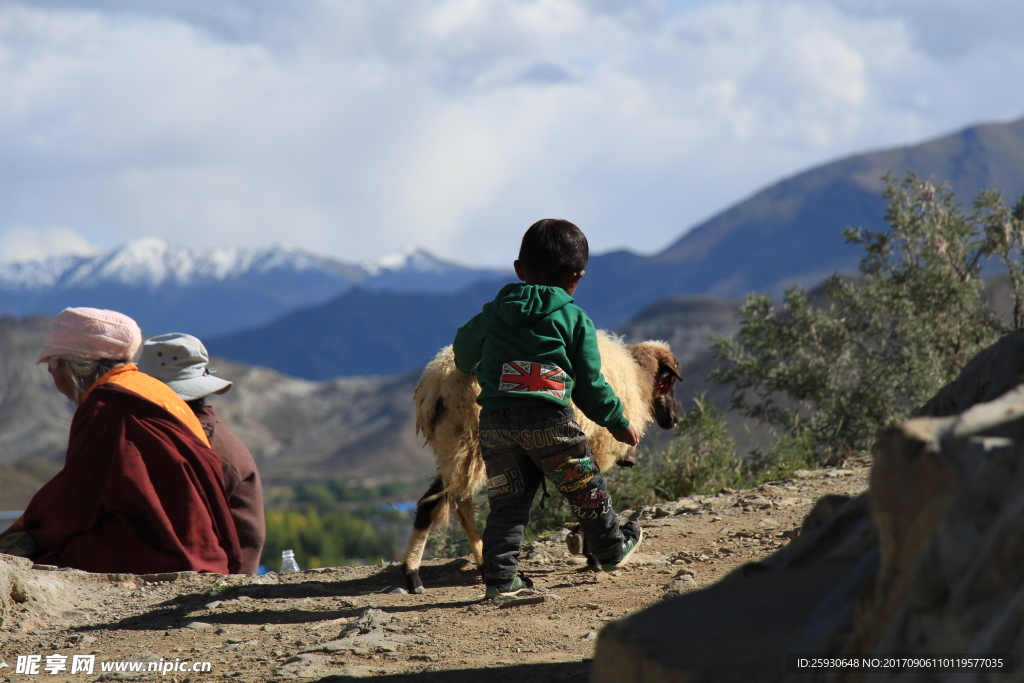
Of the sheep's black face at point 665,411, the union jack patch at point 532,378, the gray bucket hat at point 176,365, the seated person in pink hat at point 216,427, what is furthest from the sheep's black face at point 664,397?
the gray bucket hat at point 176,365

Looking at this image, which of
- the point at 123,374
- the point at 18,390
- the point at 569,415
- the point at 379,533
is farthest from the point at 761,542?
the point at 18,390

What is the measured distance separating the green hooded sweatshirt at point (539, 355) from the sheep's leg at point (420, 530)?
40.5 inches

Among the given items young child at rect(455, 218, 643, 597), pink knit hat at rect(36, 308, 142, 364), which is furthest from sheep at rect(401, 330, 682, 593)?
pink knit hat at rect(36, 308, 142, 364)

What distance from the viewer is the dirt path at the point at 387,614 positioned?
3.47 metres

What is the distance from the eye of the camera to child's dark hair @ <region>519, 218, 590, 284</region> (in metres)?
4.39

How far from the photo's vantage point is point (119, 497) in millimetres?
5203

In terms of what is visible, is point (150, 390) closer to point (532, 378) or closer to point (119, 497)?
point (119, 497)

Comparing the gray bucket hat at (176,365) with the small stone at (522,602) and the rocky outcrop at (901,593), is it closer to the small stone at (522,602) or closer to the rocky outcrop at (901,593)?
the small stone at (522,602)

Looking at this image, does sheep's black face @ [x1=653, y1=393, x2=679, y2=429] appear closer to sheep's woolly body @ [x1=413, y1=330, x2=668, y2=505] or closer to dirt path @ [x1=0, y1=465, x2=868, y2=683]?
dirt path @ [x1=0, y1=465, x2=868, y2=683]

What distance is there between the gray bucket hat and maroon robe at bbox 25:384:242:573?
3.04 feet

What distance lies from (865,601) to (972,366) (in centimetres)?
195

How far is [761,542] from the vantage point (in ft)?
17.2

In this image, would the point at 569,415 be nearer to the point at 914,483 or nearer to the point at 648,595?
the point at 648,595

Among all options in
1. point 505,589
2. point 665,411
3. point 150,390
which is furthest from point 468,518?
point 150,390
